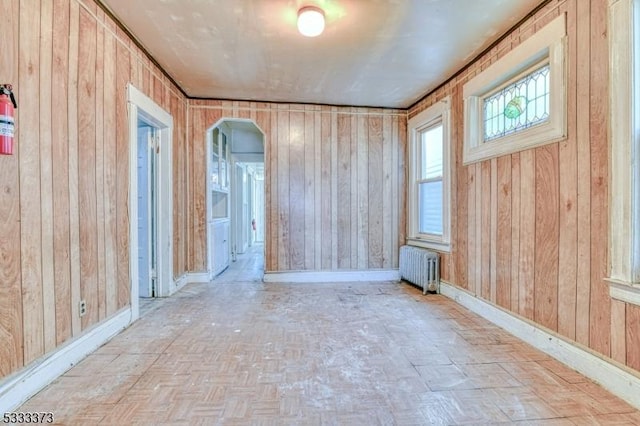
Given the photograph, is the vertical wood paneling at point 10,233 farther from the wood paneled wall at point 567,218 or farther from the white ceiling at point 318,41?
the wood paneled wall at point 567,218

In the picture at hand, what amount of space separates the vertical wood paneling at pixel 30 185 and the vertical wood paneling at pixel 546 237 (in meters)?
3.33

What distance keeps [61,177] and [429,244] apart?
3.85 meters

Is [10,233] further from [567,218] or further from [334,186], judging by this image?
[334,186]

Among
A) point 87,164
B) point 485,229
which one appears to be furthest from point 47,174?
point 485,229

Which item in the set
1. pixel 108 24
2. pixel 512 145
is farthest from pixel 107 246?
pixel 512 145

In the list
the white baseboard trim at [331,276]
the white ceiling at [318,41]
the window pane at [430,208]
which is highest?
the white ceiling at [318,41]

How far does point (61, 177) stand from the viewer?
78.4 inches

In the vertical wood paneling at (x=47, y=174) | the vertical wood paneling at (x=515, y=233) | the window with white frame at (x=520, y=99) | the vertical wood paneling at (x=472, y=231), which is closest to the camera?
the vertical wood paneling at (x=47, y=174)

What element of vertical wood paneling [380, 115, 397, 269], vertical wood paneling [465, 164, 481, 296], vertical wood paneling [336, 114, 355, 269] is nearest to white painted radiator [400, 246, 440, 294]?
vertical wood paneling [380, 115, 397, 269]

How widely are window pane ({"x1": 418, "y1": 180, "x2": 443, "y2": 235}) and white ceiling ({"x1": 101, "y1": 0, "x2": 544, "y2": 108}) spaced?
1278 mm

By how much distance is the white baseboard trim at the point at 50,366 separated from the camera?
1604 millimetres

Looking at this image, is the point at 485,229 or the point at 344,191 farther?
the point at 344,191

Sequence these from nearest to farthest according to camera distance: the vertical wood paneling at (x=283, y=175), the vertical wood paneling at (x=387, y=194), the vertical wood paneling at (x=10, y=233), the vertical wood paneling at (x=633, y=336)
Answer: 1. the vertical wood paneling at (x=10, y=233)
2. the vertical wood paneling at (x=633, y=336)
3. the vertical wood paneling at (x=283, y=175)
4. the vertical wood paneling at (x=387, y=194)

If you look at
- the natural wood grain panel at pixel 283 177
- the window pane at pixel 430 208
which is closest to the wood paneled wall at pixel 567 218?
the window pane at pixel 430 208
